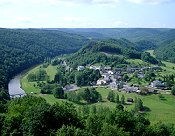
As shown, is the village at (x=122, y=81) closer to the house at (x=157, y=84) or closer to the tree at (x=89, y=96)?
the house at (x=157, y=84)

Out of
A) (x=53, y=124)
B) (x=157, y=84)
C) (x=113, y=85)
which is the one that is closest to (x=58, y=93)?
(x=113, y=85)

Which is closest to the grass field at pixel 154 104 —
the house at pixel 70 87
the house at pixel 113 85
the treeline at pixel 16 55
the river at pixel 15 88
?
the river at pixel 15 88

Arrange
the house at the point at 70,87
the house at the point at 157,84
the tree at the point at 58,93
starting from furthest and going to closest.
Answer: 1. the house at the point at 70,87
2. the house at the point at 157,84
3. the tree at the point at 58,93

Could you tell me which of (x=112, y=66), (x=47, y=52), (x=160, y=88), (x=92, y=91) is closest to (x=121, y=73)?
(x=112, y=66)

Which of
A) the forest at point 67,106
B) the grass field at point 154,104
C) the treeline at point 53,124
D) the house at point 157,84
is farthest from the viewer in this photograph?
the house at point 157,84

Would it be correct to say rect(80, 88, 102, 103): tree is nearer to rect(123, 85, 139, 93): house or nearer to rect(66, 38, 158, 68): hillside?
rect(123, 85, 139, 93): house

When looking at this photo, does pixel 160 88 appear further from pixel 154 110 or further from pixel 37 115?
pixel 37 115

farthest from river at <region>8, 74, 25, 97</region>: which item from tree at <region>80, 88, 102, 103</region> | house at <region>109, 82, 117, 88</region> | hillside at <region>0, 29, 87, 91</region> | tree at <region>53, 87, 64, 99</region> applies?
house at <region>109, 82, 117, 88</region>

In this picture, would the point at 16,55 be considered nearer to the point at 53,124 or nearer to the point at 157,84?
the point at 157,84
